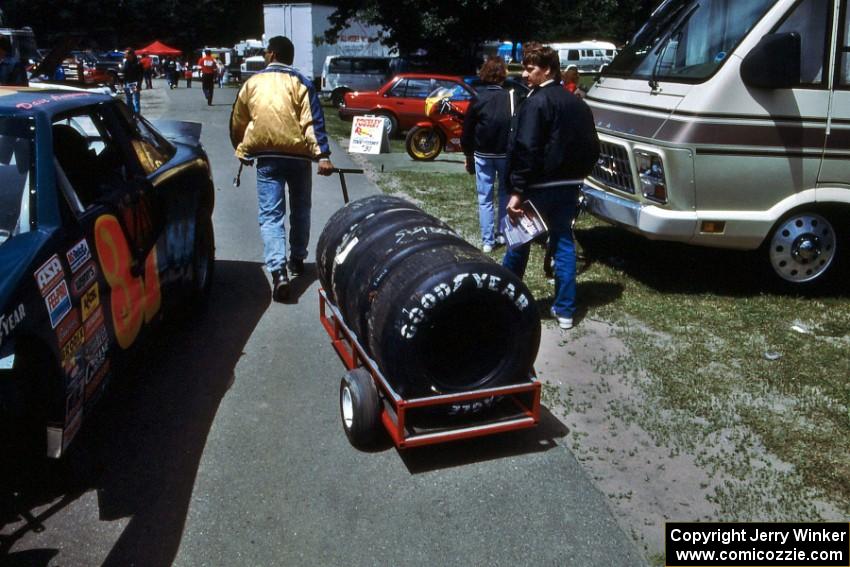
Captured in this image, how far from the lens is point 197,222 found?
5.73m

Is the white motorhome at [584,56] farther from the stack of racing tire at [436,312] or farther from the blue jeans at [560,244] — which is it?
the stack of racing tire at [436,312]

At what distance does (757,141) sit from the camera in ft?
19.8

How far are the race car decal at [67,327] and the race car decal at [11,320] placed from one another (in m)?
0.24

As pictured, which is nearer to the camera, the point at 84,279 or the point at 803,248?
the point at 84,279

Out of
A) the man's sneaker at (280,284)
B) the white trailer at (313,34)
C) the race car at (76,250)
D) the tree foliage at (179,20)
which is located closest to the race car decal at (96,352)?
the race car at (76,250)

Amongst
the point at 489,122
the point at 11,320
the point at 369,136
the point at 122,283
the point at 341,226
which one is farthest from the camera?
the point at 369,136

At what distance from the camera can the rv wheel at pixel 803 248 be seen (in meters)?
6.31

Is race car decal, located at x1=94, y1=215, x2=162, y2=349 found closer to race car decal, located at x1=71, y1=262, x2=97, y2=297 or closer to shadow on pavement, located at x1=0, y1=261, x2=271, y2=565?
race car decal, located at x1=71, y1=262, x2=97, y2=297

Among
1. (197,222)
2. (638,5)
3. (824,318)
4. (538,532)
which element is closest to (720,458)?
(538,532)

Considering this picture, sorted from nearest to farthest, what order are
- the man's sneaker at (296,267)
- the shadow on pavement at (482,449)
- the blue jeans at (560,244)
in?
the shadow on pavement at (482,449) → the blue jeans at (560,244) → the man's sneaker at (296,267)

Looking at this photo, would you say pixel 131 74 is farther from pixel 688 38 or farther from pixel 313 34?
pixel 688 38

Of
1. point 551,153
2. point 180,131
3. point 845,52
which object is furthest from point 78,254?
point 845,52

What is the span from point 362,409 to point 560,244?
2.36 meters

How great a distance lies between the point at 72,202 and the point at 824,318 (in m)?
5.30
